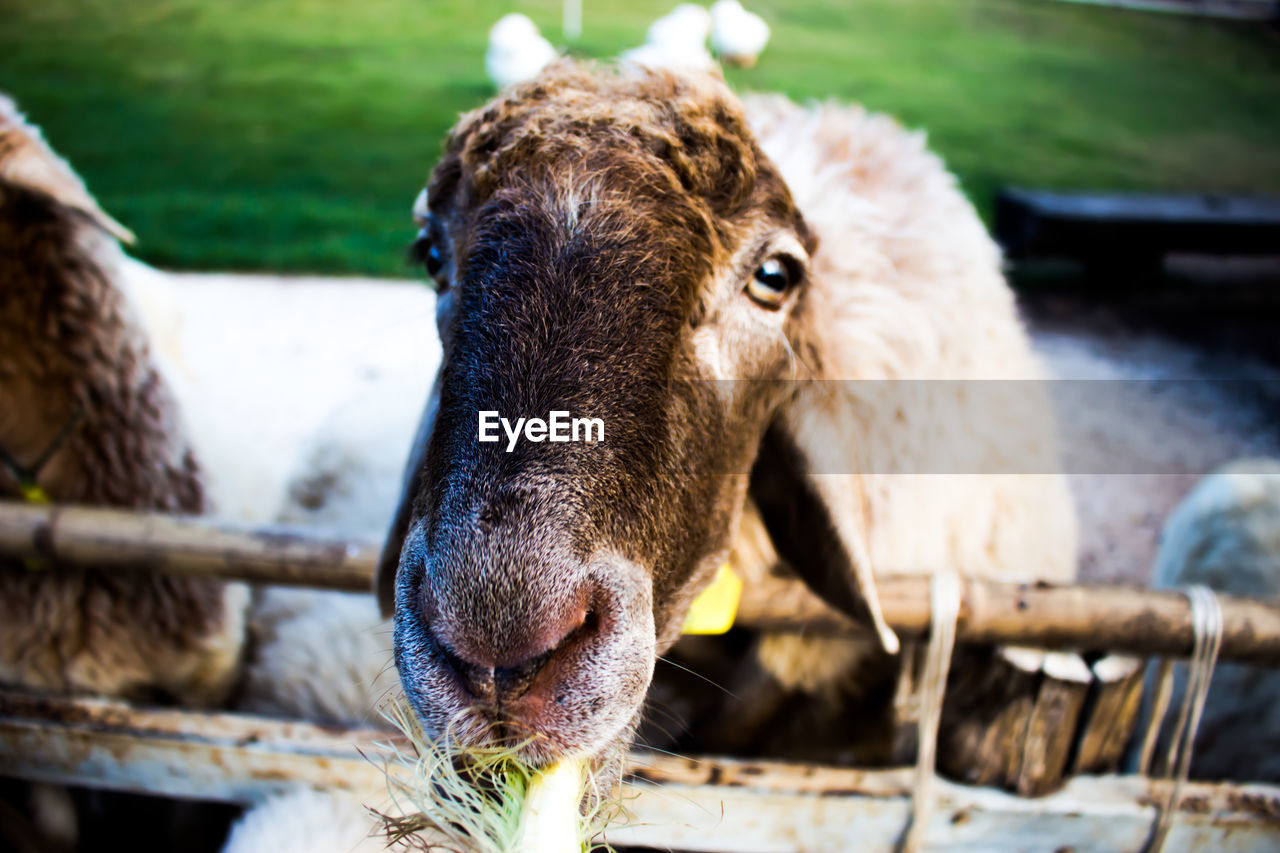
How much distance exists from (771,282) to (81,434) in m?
1.75

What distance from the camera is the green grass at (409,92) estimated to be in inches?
239

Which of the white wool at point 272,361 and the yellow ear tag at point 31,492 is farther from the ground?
the yellow ear tag at point 31,492

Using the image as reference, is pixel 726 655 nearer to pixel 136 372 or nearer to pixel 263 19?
pixel 136 372

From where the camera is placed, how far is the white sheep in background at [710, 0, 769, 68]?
6.71 meters

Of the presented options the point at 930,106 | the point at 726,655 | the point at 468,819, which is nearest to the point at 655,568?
the point at 468,819

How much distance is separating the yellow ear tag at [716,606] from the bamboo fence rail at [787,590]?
0.09 metres

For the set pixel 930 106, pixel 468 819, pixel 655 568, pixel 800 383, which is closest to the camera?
pixel 468 819

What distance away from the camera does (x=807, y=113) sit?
1.98 m

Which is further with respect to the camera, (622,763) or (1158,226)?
(1158,226)

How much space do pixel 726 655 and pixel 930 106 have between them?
23.4 ft

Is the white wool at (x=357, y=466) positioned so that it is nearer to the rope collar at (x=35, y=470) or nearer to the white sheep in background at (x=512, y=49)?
the rope collar at (x=35, y=470)

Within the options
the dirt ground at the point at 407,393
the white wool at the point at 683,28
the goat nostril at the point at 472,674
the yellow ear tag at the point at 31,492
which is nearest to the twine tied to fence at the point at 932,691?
the goat nostril at the point at 472,674

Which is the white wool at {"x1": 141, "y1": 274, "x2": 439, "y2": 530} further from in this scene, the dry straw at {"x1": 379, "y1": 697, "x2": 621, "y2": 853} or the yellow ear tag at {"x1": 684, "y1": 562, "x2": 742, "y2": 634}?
the dry straw at {"x1": 379, "y1": 697, "x2": 621, "y2": 853}

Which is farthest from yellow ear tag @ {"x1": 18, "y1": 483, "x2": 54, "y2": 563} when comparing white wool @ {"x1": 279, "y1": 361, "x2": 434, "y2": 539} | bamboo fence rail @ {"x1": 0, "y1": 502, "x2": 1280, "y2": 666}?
white wool @ {"x1": 279, "y1": 361, "x2": 434, "y2": 539}
